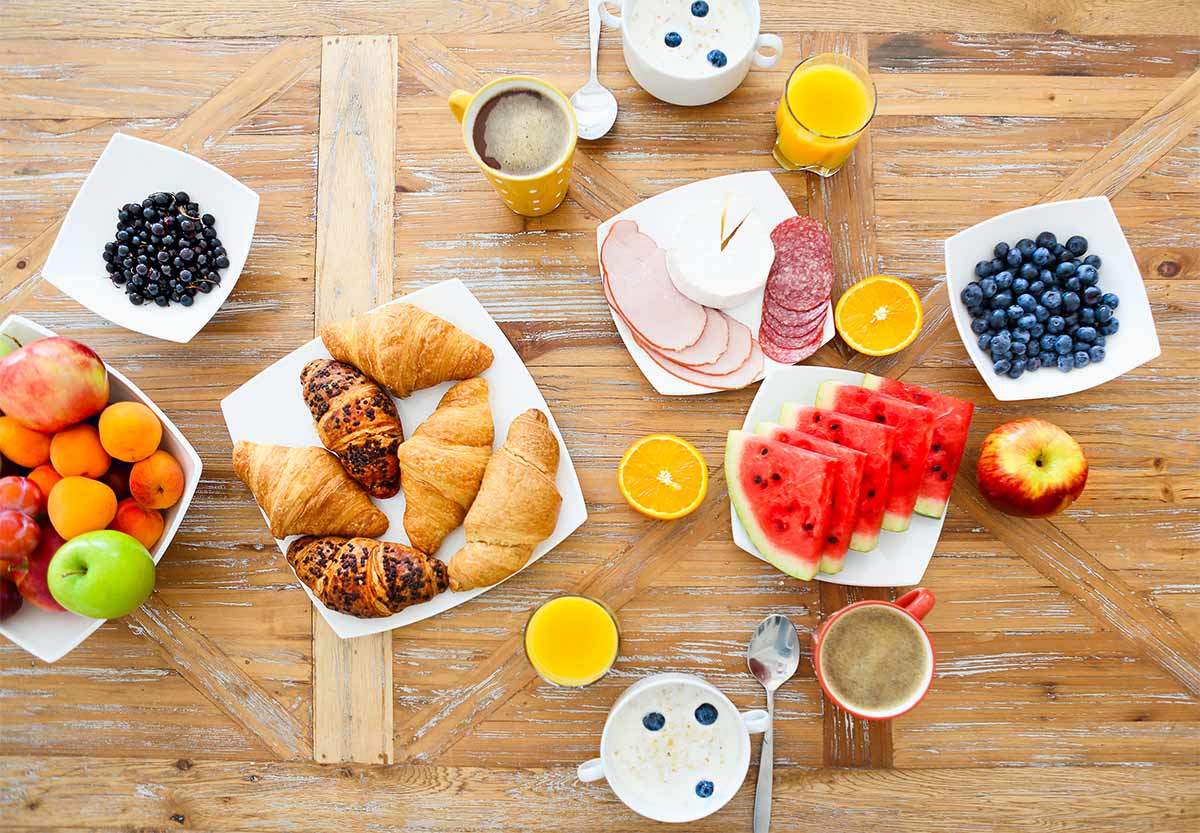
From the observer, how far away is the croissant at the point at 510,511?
150cm

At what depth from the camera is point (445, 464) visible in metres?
1.51

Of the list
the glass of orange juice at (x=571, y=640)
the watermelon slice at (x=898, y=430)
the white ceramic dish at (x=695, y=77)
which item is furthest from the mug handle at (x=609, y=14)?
the glass of orange juice at (x=571, y=640)

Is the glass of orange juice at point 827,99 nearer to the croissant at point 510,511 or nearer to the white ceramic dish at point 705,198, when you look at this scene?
the white ceramic dish at point 705,198

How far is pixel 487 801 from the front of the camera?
5.31ft

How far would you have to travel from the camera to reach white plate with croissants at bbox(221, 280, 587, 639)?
59.4 inches

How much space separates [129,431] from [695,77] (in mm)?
1220

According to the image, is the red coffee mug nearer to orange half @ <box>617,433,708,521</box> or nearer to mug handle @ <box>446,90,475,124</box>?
orange half @ <box>617,433,708,521</box>

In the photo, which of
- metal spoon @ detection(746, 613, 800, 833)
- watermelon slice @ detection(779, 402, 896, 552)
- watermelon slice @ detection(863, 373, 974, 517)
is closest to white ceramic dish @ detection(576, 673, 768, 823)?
metal spoon @ detection(746, 613, 800, 833)

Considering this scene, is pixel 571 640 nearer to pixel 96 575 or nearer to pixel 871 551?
pixel 871 551

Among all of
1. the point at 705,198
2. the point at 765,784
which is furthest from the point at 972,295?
the point at 765,784

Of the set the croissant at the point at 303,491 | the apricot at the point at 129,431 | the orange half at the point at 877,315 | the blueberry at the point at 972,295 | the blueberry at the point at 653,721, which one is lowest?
the blueberry at the point at 653,721

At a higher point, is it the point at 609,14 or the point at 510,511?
the point at 609,14

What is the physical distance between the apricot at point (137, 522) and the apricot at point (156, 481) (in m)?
0.02

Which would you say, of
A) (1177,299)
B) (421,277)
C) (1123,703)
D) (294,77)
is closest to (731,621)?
(1123,703)
